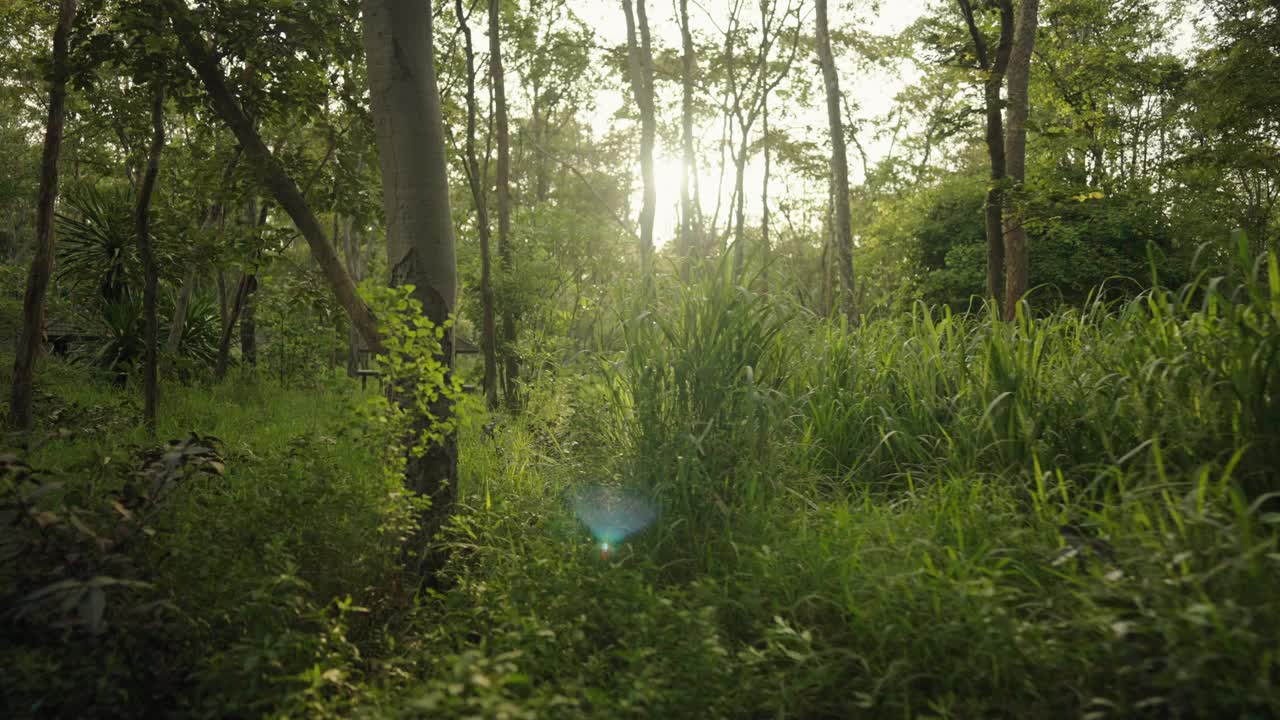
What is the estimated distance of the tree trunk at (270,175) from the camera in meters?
3.59

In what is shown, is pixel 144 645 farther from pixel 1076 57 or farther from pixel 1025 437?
pixel 1076 57

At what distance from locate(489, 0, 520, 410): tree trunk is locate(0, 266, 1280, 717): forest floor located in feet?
17.8

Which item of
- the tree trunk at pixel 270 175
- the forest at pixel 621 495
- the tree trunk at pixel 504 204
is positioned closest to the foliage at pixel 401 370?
the forest at pixel 621 495

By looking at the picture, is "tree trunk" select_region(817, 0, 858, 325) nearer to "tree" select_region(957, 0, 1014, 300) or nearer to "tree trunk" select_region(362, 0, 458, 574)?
"tree" select_region(957, 0, 1014, 300)

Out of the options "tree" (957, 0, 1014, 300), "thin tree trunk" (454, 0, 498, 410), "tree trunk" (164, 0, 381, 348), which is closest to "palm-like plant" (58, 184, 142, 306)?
"thin tree trunk" (454, 0, 498, 410)

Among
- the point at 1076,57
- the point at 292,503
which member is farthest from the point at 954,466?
the point at 1076,57

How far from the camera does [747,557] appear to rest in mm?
2838

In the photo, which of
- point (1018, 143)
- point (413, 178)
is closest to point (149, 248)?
point (413, 178)

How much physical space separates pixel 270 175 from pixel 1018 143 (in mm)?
7595

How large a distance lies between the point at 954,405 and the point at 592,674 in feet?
8.30

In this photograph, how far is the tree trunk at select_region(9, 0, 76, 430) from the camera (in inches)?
208

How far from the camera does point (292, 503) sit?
2959 millimetres

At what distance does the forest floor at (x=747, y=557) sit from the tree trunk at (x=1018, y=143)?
13.1 feet

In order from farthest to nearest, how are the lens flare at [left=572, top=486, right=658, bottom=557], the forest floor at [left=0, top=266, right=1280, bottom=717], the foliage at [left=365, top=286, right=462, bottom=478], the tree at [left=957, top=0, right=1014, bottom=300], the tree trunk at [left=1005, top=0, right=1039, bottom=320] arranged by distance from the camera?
the tree trunk at [left=1005, top=0, right=1039, bottom=320] → the tree at [left=957, top=0, right=1014, bottom=300] → the lens flare at [left=572, top=486, right=658, bottom=557] → the foliage at [left=365, top=286, right=462, bottom=478] → the forest floor at [left=0, top=266, right=1280, bottom=717]
